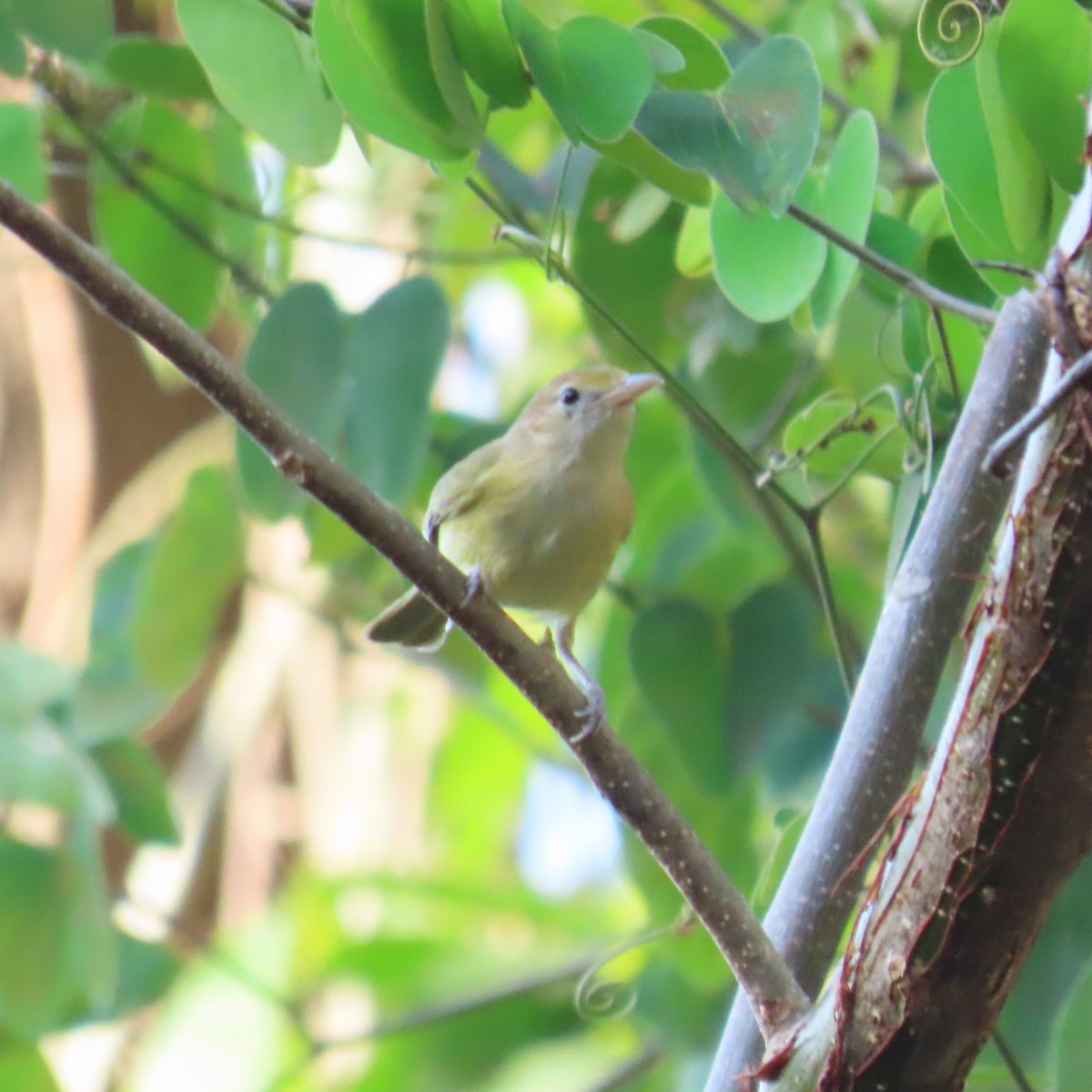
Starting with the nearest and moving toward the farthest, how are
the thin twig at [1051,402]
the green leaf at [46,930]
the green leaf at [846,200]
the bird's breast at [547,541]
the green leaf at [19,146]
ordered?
1. the thin twig at [1051,402]
2. the green leaf at [846,200]
3. the green leaf at [19,146]
4. the bird's breast at [547,541]
5. the green leaf at [46,930]

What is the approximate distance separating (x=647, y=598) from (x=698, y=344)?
1.33 feet

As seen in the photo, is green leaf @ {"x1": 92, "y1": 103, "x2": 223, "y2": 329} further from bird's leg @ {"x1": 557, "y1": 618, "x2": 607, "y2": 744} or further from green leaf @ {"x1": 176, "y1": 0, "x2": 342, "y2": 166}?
bird's leg @ {"x1": 557, "y1": 618, "x2": 607, "y2": 744}

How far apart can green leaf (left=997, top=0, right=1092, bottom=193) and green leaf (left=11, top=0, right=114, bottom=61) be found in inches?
40.0

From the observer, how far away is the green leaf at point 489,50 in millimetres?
1271

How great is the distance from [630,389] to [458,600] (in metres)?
1.07

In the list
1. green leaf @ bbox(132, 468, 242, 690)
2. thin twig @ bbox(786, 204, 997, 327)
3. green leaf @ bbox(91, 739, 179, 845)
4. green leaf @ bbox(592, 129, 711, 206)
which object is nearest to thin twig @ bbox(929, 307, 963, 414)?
thin twig @ bbox(786, 204, 997, 327)

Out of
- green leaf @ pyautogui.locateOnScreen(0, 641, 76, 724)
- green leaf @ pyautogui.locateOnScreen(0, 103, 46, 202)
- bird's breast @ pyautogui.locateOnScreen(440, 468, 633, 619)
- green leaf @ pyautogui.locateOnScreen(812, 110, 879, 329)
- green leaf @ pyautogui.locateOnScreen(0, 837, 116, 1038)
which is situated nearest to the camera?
green leaf @ pyautogui.locateOnScreen(812, 110, 879, 329)

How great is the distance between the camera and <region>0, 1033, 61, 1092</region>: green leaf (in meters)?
2.29

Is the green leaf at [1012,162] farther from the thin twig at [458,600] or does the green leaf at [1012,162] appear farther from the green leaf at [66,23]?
the green leaf at [66,23]

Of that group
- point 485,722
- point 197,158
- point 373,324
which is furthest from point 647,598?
point 485,722

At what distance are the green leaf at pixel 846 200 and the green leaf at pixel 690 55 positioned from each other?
143 millimetres

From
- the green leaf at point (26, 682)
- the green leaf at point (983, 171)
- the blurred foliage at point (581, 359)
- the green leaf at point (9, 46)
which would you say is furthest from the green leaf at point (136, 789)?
the green leaf at point (983, 171)

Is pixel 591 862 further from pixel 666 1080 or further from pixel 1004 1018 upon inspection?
pixel 1004 1018

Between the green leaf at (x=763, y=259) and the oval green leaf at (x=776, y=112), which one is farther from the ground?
the oval green leaf at (x=776, y=112)
